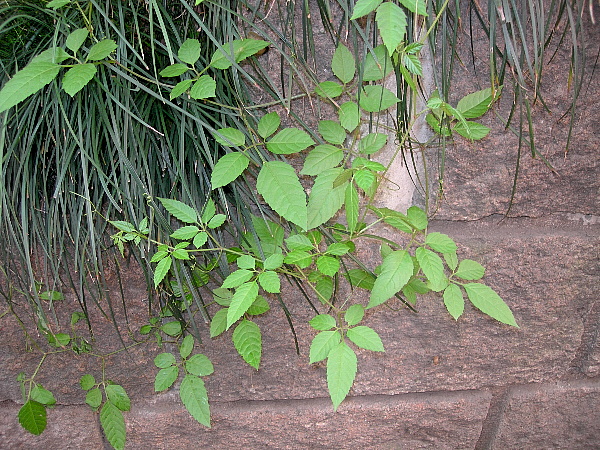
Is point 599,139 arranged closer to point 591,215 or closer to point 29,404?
point 591,215

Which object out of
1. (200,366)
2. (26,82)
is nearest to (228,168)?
(26,82)

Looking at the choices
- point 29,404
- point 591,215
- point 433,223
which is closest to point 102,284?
point 29,404

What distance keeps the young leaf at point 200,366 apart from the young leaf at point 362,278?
0.93ft

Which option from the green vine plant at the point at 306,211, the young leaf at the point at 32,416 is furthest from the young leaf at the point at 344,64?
the young leaf at the point at 32,416

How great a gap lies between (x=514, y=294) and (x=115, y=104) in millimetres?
743

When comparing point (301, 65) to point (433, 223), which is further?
point (433, 223)

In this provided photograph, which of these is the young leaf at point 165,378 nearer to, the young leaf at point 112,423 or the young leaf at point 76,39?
the young leaf at point 112,423

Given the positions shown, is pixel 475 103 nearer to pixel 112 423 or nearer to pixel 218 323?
pixel 218 323

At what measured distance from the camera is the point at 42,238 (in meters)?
0.86

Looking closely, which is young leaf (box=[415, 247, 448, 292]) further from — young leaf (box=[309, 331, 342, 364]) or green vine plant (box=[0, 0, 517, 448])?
young leaf (box=[309, 331, 342, 364])

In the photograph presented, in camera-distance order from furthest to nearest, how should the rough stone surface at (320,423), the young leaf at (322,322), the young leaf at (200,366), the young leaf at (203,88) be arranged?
the rough stone surface at (320,423), the young leaf at (200,366), the young leaf at (322,322), the young leaf at (203,88)

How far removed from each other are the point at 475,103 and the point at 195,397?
65cm

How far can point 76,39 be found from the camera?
2.32 ft

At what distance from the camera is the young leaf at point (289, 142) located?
2.53 ft
